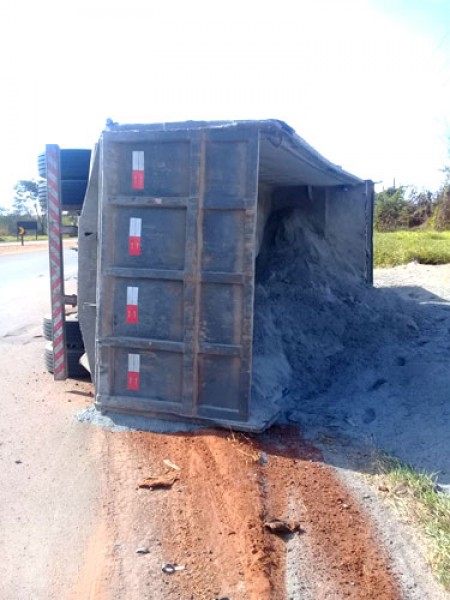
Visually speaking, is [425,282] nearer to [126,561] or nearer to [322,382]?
[322,382]

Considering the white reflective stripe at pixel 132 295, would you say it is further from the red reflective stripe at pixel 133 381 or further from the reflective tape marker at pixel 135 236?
the red reflective stripe at pixel 133 381

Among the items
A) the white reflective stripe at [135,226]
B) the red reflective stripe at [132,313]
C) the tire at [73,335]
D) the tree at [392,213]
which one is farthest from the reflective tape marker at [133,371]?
the tree at [392,213]

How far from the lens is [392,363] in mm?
6227

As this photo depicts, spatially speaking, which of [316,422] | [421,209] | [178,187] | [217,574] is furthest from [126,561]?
[421,209]

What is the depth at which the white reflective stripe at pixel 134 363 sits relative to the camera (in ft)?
16.6

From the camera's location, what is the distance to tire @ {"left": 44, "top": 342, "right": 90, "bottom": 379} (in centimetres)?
624

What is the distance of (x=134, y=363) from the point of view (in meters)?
5.06

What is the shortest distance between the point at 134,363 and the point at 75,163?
7.33 feet

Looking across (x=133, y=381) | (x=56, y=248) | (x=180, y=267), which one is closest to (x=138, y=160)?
(x=180, y=267)

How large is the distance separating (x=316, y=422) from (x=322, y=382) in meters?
1.08

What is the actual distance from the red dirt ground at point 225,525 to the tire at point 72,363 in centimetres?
180

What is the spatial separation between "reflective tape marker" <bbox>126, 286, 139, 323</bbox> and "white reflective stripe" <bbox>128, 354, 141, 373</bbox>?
0.31m

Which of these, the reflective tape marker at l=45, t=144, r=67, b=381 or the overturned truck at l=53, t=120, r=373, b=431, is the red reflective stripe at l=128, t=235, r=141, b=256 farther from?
the reflective tape marker at l=45, t=144, r=67, b=381

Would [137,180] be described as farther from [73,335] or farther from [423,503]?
[423,503]
